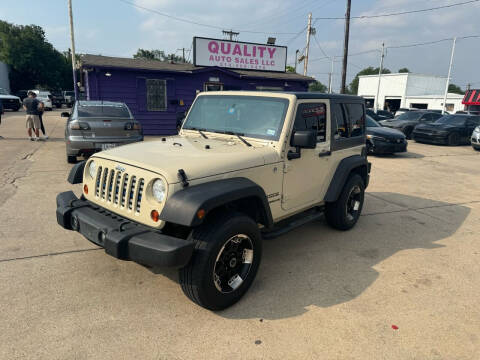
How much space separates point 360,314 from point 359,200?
235 centimetres

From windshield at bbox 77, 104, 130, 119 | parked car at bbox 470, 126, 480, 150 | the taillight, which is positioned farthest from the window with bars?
parked car at bbox 470, 126, 480, 150

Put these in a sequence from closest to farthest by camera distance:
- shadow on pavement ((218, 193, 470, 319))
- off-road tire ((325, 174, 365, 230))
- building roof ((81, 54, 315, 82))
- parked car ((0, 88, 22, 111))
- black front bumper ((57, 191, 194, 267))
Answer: black front bumper ((57, 191, 194, 267)) < shadow on pavement ((218, 193, 470, 319)) < off-road tire ((325, 174, 365, 230)) < building roof ((81, 54, 315, 82)) < parked car ((0, 88, 22, 111))

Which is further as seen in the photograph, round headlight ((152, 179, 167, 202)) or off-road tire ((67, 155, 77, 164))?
off-road tire ((67, 155, 77, 164))

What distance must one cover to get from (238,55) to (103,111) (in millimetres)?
9736

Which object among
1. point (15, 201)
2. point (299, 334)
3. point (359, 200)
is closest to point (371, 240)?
point (359, 200)

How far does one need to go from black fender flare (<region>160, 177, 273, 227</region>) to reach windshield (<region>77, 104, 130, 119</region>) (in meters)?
6.22

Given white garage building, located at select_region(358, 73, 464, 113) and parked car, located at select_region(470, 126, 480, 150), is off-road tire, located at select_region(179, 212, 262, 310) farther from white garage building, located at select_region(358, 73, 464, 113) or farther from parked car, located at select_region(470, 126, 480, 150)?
white garage building, located at select_region(358, 73, 464, 113)

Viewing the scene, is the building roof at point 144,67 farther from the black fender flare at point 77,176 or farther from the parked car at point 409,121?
the black fender flare at point 77,176

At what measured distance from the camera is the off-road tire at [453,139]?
49.3ft

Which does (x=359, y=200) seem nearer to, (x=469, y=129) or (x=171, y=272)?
(x=171, y=272)

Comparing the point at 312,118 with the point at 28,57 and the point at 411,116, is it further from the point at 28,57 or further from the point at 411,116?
the point at 28,57

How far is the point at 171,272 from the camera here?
3.50 meters

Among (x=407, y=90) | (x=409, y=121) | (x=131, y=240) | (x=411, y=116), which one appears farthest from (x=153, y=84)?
(x=407, y=90)

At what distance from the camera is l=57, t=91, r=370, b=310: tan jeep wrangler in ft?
8.49
